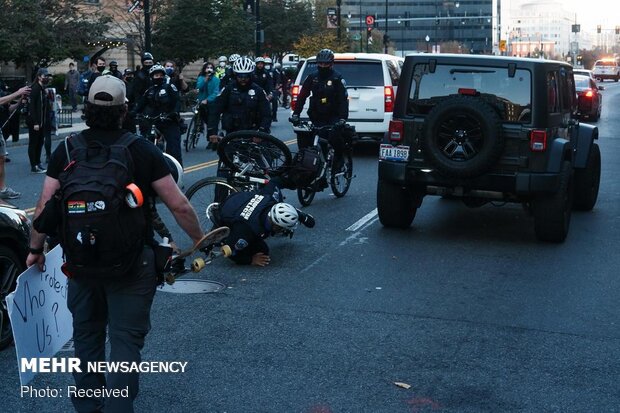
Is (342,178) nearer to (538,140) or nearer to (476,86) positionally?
(476,86)

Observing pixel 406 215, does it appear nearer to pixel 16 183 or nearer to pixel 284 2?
pixel 16 183

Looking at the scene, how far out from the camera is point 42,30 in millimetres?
32531

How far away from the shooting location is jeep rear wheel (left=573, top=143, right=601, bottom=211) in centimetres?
1206

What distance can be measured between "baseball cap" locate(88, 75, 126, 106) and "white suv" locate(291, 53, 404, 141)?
46.8 ft

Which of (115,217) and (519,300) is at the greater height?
(115,217)

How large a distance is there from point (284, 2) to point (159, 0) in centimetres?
2462

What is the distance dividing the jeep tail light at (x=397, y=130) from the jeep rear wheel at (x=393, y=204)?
57 cm

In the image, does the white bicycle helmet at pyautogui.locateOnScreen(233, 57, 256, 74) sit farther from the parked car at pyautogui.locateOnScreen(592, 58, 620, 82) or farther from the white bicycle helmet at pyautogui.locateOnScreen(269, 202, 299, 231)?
the parked car at pyautogui.locateOnScreen(592, 58, 620, 82)

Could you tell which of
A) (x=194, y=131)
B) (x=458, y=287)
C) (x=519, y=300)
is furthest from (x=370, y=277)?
(x=194, y=131)

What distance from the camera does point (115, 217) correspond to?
13.3 feet

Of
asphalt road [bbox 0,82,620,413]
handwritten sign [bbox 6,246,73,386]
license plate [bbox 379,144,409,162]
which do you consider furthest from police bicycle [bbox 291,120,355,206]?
handwritten sign [bbox 6,246,73,386]

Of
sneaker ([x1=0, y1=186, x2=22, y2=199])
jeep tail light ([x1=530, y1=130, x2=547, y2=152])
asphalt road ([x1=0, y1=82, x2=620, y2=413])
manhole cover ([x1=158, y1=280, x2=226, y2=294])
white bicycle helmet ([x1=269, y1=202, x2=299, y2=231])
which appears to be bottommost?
asphalt road ([x1=0, y1=82, x2=620, y2=413])

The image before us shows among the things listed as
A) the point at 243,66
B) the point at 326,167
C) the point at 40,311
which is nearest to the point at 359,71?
the point at 326,167

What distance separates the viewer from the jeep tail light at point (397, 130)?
33.9 ft
